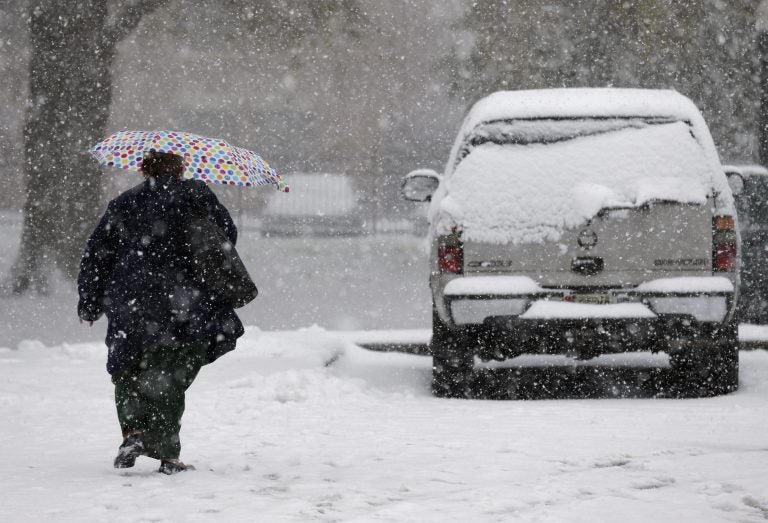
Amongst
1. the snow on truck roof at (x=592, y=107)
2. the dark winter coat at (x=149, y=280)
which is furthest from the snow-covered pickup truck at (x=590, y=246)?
the dark winter coat at (x=149, y=280)

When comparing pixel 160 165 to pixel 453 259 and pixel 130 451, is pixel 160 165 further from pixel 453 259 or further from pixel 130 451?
pixel 453 259

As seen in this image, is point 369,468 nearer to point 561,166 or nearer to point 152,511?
point 152,511

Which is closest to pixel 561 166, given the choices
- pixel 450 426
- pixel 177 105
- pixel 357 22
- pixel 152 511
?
pixel 450 426

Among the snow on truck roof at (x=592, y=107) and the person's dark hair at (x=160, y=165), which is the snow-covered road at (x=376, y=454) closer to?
the person's dark hair at (x=160, y=165)

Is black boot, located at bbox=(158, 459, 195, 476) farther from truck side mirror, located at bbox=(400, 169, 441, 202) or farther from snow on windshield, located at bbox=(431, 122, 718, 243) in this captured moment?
truck side mirror, located at bbox=(400, 169, 441, 202)

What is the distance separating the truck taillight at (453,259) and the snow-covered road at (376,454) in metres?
Result: 0.94

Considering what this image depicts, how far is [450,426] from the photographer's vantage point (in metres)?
7.09

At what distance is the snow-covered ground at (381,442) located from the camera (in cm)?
483

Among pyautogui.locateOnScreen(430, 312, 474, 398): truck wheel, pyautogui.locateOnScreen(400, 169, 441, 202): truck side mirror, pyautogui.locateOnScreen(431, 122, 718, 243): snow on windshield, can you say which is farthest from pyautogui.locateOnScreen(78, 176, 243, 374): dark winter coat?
pyautogui.locateOnScreen(400, 169, 441, 202): truck side mirror

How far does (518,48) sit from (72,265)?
8.87 m

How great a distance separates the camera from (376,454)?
20.1 feet

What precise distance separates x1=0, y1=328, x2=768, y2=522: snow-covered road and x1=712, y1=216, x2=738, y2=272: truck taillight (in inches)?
36.6

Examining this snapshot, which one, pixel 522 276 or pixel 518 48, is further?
pixel 518 48

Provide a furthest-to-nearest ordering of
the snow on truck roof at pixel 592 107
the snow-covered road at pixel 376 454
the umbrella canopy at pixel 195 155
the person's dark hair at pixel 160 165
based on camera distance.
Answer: the snow on truck roof at pixel 592 107 → the umbrella canopy at pixel 195 155 → the person's dark hair at pixel 160 165 → the snow-covered road at pixel 376 454
